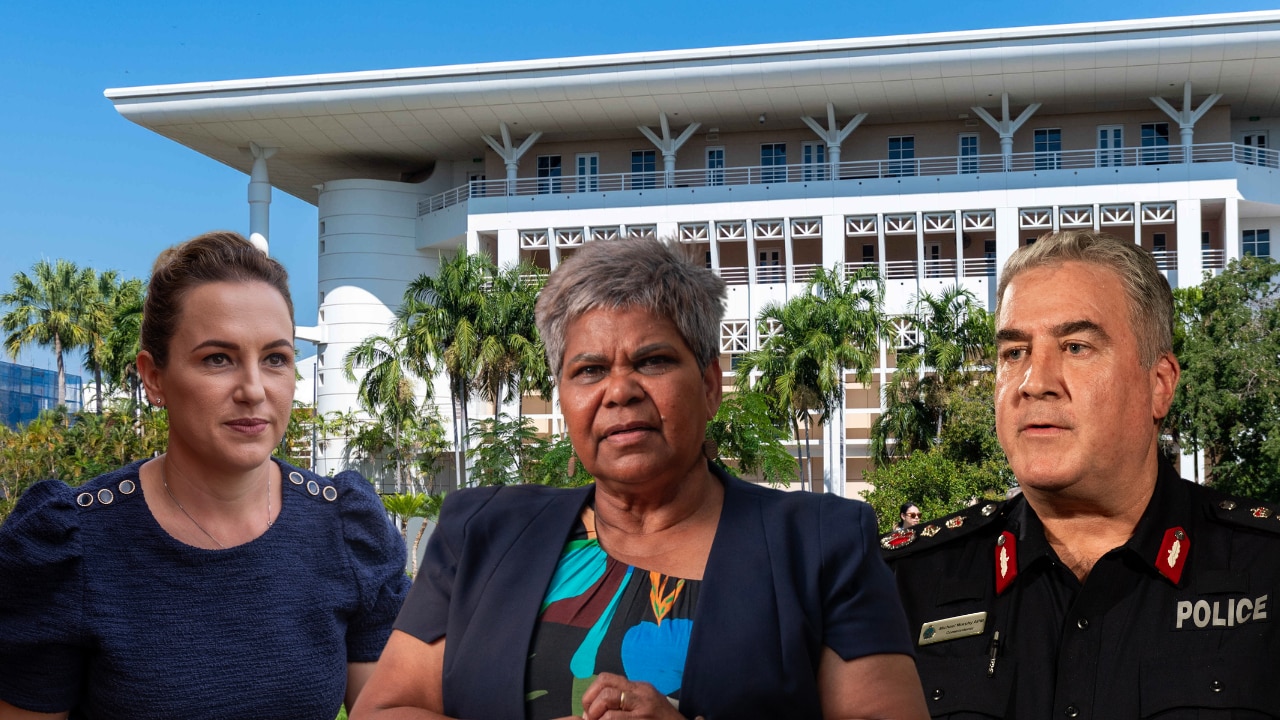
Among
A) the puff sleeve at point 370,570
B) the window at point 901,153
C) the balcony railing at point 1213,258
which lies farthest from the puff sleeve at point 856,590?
the window at point 901,153

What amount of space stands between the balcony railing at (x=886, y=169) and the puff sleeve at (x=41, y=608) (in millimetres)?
46854

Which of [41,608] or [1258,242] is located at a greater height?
[1258,242]

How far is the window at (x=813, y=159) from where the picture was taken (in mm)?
51500

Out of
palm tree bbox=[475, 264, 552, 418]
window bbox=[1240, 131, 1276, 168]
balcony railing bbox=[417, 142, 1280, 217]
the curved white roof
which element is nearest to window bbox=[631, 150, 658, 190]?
balcony railing bbox=[417, 142, 1280, 217]

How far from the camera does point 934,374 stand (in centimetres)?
4100

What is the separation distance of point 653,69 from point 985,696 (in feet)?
155

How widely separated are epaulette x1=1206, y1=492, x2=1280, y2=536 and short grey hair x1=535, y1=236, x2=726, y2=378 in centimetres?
144

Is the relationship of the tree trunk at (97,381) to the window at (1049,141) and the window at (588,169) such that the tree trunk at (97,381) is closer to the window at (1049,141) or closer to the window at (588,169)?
the window at (588,169)

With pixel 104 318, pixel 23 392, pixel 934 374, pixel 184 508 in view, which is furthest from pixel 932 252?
pixel 23 392

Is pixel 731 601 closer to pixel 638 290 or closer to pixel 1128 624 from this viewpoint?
pixel 638 290

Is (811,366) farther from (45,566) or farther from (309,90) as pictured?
(45,566)

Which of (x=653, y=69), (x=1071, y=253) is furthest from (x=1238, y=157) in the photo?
(x=1071, y=253)

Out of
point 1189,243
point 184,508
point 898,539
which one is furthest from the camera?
point 1189,243

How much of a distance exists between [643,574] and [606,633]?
0.16m
